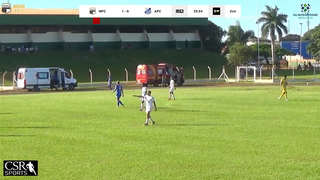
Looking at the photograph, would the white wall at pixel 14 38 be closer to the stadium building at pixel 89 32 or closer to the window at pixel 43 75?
the stadium building at pixel 89 32

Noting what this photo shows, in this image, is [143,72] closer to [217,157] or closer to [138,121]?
[138,121]

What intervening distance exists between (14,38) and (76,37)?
10.1 metres

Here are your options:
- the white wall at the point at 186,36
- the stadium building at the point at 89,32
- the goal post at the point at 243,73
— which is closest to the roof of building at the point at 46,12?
the stadium building at the point at 89,32

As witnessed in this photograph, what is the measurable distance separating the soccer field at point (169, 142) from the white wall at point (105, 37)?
206 ft

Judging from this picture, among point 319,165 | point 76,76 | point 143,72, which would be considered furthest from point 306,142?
point 76,76

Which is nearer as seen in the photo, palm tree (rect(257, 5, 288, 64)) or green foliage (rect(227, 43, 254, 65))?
green foliage (rect(227, 43, 254, 65))

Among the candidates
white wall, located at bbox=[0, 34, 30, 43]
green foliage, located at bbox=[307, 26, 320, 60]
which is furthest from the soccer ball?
white wall, located at bbox=[0, 34, 30, 43]

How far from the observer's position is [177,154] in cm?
1814

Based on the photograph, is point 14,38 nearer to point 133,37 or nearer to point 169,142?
point 133,37

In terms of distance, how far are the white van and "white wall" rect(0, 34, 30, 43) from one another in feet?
99.9

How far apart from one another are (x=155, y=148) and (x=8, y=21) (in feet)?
241

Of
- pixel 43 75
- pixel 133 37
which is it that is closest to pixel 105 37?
pixel 133 37

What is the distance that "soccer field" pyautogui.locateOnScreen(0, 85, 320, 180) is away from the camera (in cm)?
1575

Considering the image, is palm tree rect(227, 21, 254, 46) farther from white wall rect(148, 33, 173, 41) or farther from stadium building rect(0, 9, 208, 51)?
white wall rect(148, 33, 173, 41)
